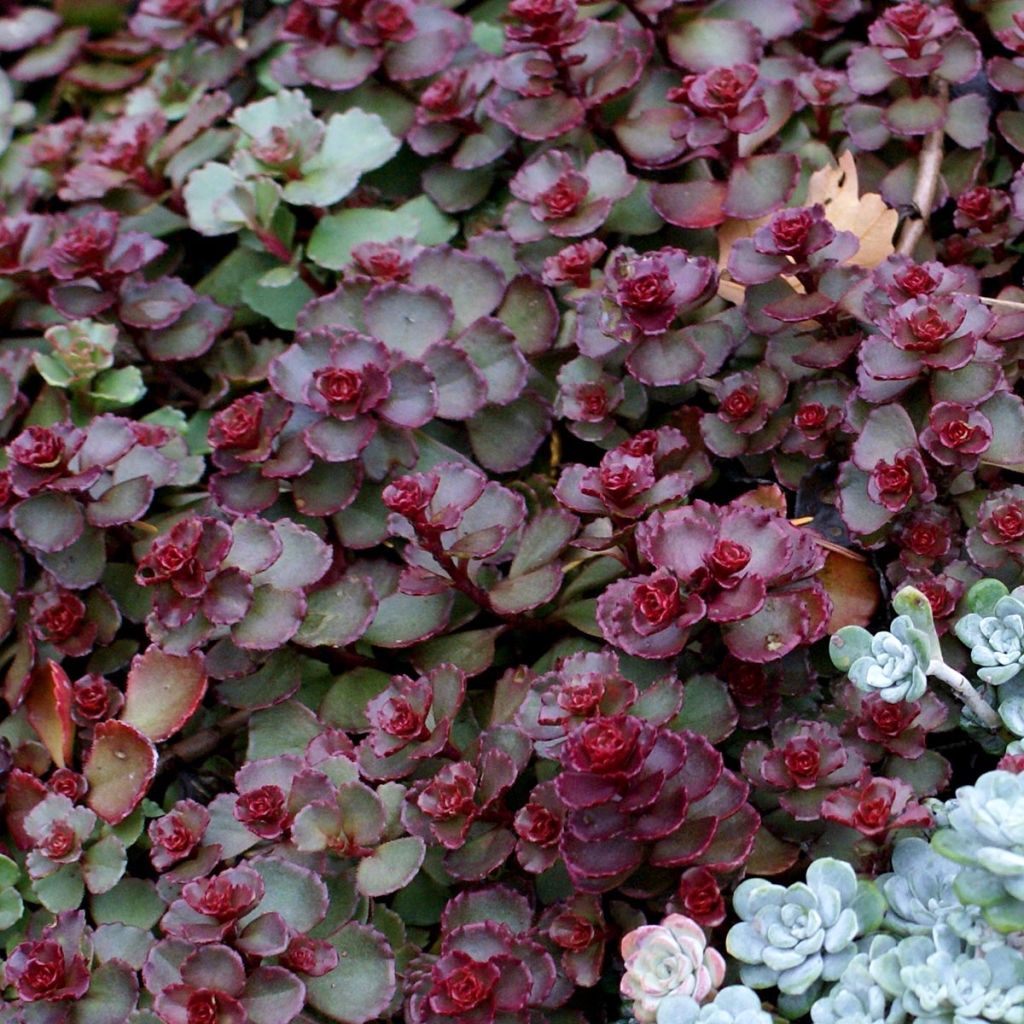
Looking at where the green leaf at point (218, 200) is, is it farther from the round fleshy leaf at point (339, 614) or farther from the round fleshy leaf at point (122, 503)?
the round fleshy leaf at point (339, 614)

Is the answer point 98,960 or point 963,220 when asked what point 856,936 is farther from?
point 963,220

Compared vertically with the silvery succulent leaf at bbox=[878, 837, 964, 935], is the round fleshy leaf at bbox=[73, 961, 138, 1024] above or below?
below

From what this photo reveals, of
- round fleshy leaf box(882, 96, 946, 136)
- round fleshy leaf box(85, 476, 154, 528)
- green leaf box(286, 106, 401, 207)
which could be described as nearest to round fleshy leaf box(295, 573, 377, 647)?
round fleshy leaf box(85, 476, 154, 528)

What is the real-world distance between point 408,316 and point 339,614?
46 cm

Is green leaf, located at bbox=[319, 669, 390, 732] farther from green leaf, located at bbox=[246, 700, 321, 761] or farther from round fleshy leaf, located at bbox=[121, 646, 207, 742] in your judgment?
round fleshy leaf, located at bbox=[121, 646, 207, 742]

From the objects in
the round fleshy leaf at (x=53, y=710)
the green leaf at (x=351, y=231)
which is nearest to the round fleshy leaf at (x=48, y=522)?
the round fleshy leaf at (x=53, y=710)

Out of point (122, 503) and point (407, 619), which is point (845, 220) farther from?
point (122, 503)

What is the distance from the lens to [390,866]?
1.48 m

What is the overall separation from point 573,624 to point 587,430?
0.29 metres

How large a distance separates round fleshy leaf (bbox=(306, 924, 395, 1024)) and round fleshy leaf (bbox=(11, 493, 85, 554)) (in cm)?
67

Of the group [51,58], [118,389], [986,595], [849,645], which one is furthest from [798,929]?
[51,58]

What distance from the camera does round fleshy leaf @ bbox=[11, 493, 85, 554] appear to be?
1.73 meters

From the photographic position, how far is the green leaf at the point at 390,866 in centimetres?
146

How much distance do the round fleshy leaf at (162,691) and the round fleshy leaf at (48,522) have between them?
Result: 20 cm
